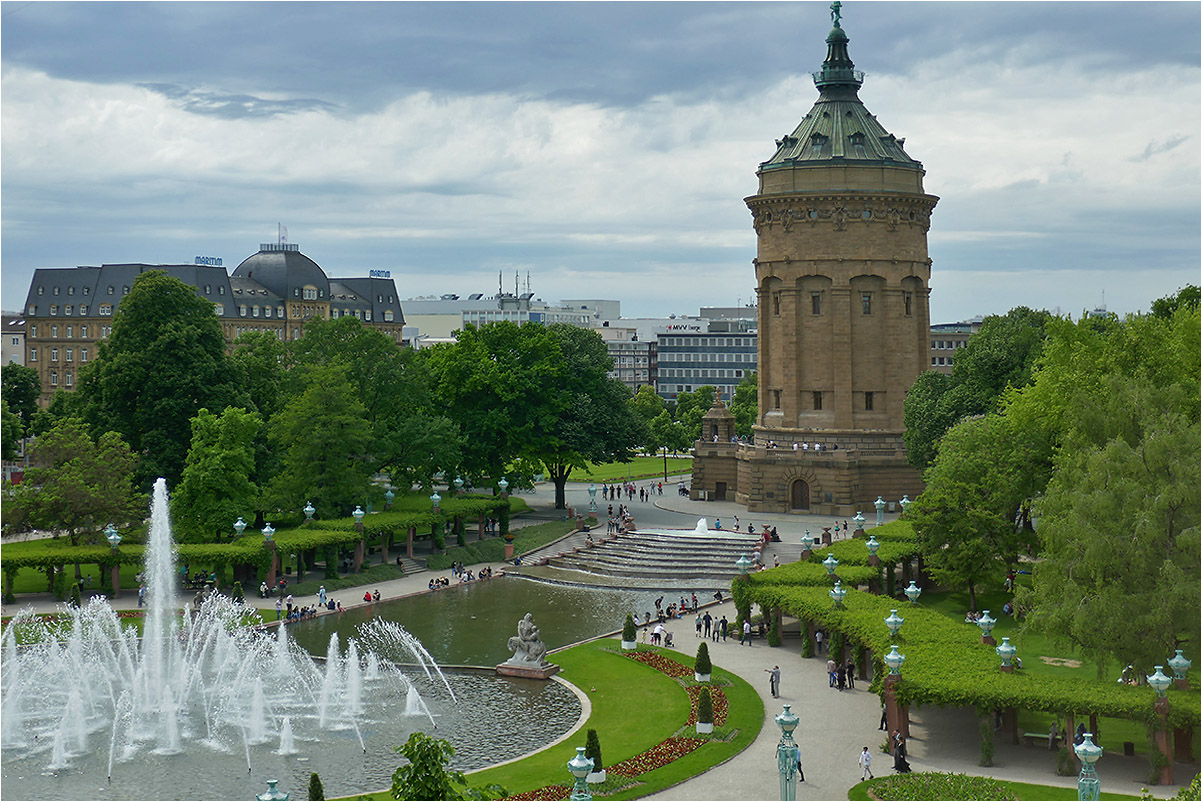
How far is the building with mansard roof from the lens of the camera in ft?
498

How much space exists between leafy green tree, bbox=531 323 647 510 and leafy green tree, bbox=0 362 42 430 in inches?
2300

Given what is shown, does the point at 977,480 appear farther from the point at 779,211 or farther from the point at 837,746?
the point at 779,211

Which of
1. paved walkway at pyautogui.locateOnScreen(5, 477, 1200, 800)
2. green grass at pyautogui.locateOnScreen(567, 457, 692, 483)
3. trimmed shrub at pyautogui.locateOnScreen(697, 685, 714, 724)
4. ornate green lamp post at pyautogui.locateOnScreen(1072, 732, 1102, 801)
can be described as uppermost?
green grass at pyautogui.locateOnScreen(567, 457, 692, 483)

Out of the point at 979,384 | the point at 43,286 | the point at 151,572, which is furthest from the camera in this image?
the point at 43,286

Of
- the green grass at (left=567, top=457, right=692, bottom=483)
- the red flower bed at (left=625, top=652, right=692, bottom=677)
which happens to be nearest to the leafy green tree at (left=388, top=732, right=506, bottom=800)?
the red flower bed at (left=625, top=652, right=692, bottom=677)

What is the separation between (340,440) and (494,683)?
29679mm

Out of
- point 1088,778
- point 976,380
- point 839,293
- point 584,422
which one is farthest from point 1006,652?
point 839,293

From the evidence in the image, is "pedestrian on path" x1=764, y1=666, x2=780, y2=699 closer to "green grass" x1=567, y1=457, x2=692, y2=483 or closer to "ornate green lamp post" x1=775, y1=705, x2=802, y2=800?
"ornate green lamp post" x1=775, y1=705, x2=802, y2=800

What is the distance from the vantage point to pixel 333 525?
7544 centimetres

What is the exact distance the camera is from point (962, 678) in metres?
42.1

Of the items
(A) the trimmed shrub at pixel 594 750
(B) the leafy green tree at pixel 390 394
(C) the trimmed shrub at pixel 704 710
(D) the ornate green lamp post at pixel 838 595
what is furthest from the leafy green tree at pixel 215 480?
(A) the trimmed shrub at pixel 594 750

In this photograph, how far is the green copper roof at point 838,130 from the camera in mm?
97562

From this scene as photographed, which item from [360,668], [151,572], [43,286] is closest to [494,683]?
[360,668]

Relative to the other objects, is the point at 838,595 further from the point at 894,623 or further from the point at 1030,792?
the point at 1030,792
